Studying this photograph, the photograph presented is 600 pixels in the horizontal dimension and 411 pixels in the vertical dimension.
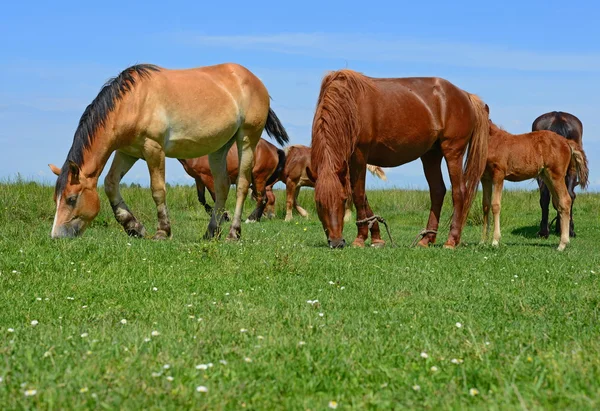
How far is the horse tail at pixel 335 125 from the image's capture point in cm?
964

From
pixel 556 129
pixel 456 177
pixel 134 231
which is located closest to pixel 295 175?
pixel 556 129

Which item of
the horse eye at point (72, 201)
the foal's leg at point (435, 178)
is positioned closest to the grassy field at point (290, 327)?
the horse eye at point (72, 201)

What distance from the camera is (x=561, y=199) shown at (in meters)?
12.5

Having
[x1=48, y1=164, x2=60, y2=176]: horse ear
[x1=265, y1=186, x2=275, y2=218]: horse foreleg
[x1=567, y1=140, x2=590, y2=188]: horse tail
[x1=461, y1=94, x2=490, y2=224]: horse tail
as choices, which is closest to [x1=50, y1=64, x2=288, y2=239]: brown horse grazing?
[x1=48, y1=164, x2=60, y2=176]: horse ear

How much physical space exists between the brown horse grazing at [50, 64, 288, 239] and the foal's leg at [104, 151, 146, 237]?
1cm

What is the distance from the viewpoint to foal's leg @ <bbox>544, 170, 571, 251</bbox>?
12367mm

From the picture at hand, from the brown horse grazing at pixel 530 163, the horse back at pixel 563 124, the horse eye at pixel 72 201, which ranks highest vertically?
the horse back at pixel 563 124

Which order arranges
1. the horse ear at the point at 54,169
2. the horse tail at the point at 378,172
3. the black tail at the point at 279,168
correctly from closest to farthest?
the horse ear at the point at 54,169, the black tail at the point at 279,168, the horse tail at the point at 378,172

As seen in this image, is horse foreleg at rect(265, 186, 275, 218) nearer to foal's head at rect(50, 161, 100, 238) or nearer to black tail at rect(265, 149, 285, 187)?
black tail at rect(265, 149, 285, 187)

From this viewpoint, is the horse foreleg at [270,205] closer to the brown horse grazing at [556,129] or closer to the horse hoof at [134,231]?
the brown horse grazing at [556,129]

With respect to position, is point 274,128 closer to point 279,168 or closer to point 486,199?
point 486,199

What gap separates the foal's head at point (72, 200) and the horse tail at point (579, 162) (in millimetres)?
7872

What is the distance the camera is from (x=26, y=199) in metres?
15.6

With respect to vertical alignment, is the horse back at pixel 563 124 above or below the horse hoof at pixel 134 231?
above
